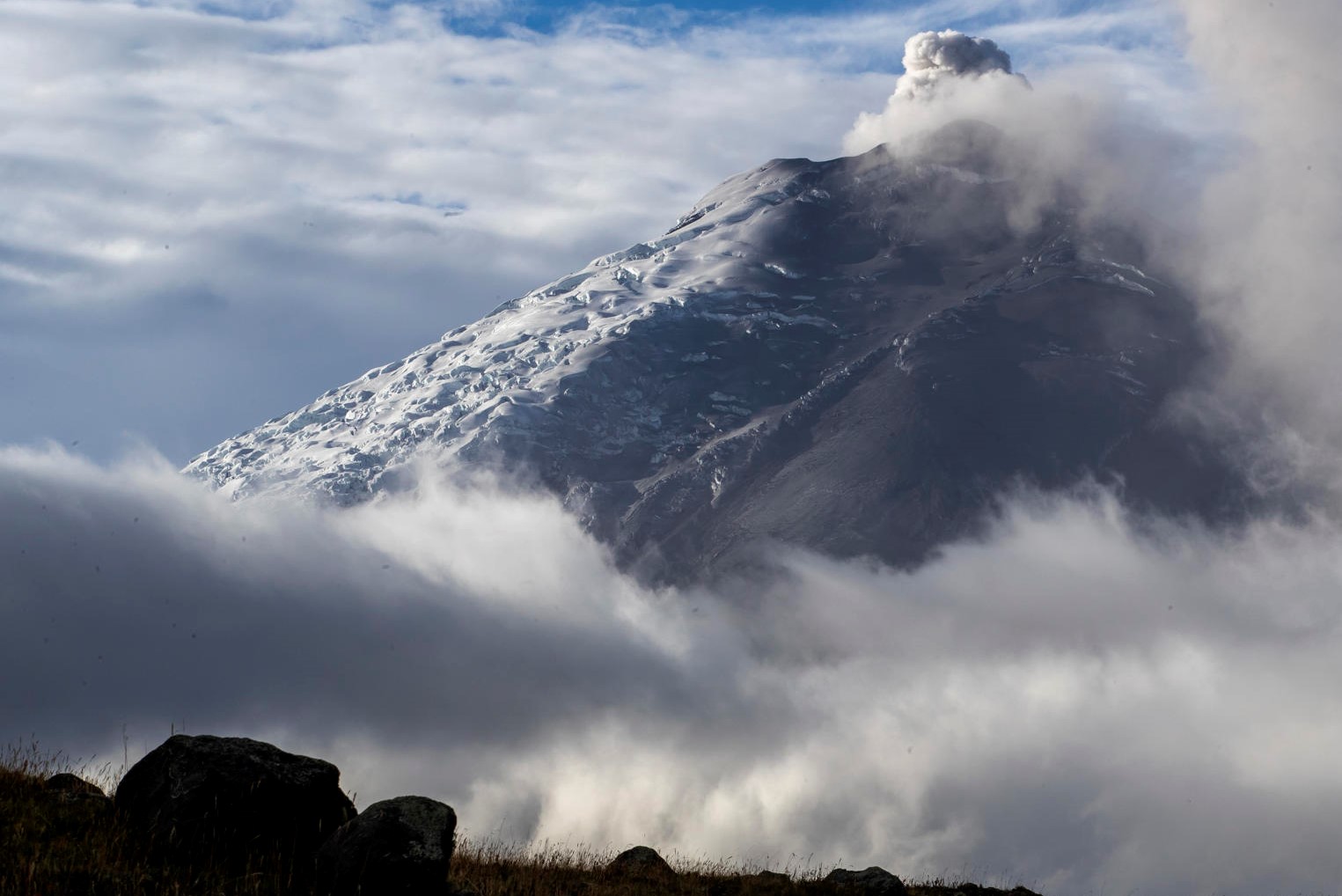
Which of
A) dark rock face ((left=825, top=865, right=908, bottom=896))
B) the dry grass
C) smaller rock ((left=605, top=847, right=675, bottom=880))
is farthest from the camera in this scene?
dark rock face ((left=825, top=865, right=908, bottom=896))

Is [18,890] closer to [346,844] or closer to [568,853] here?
[346,844]

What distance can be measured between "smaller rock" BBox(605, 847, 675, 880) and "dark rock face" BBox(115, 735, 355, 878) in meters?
7.29

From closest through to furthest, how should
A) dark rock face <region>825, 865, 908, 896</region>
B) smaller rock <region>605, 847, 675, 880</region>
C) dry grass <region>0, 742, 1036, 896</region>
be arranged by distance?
dry grass <region>0, 742, 1036, 896</region> → smaller rock <region>605, 847, 675, 880</region> → dark rock face <region>825, 865, 908, 896</region>

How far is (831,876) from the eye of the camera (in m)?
28.3

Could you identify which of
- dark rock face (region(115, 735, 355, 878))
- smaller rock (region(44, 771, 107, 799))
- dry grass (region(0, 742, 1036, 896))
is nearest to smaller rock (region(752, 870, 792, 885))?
dry grass (region(0, 742, 1036, 896))

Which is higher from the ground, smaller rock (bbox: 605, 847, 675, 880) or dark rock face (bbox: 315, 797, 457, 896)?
smaller rock (bbox: 605, 847, 675, 880)

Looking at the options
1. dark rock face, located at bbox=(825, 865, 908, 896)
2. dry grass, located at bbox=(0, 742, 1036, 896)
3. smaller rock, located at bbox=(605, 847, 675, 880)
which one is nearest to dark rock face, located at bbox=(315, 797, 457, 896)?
dry grass, located at bbox=(0, 742, 1036, 896)

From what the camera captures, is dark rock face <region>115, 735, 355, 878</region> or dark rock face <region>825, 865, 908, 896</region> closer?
dark rock face <region>115, 735, 355, 878</region>

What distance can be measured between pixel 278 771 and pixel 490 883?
382 cm

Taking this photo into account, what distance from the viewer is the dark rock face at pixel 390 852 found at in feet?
59.4

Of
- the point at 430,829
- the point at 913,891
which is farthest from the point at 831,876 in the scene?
the point at 430,829

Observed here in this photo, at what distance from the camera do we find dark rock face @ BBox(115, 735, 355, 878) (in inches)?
758

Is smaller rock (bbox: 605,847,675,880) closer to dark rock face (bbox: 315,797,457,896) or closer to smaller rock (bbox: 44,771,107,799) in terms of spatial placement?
dark rock face (bbox: 315,797,457,896)

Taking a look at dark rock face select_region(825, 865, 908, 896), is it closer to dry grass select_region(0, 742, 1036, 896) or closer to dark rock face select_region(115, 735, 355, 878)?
dry grass select_region(0, 742, 1036, 896)
